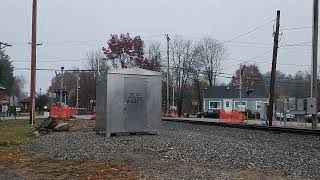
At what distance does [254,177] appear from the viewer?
34.2 feet

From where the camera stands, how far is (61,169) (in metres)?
12.3

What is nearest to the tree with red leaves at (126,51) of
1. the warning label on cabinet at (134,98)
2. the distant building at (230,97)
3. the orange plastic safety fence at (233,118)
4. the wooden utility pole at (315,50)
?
the distant building at (230,97)

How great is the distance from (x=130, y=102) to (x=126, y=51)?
69.1 m

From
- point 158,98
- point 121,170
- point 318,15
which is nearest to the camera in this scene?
point 121,170

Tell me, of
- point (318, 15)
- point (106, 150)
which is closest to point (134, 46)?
point (318, 15)

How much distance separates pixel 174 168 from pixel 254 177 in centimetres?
219

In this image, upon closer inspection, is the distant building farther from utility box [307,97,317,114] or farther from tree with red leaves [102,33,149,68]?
utility box [307,97,317,114]

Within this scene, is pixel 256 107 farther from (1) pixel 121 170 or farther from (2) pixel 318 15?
(1) pixel 121 170

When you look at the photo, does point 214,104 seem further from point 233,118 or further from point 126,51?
point 233,118

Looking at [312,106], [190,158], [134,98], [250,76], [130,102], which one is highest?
[250,76]

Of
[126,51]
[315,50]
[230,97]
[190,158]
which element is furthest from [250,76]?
[190,158]

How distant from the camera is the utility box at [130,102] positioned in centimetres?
2223

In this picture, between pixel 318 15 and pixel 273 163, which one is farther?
pixel 318 15

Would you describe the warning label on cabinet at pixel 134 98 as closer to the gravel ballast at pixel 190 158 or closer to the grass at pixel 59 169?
the gravel ballast at pixel 190 158
